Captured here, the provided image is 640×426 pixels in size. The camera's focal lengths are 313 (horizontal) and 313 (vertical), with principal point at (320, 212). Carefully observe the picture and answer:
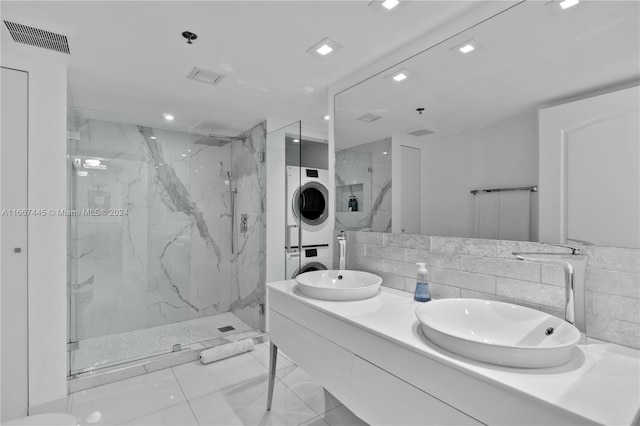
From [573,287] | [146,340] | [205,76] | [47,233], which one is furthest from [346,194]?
[146,340]

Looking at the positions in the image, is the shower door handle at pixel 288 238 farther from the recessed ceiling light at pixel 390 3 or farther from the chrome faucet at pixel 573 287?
the chrome faucet at pixel 573 287

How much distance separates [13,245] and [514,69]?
298cm

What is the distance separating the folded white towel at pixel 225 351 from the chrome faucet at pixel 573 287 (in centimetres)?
254

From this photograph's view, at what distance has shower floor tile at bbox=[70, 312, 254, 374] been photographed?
2602 mm

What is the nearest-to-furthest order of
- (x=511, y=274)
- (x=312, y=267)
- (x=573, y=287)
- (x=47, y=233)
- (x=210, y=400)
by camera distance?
(x=573, y=287) < (x=511, y=274) < (x=47, y=233) < (x=210, y=400) < (x=312, y=267)

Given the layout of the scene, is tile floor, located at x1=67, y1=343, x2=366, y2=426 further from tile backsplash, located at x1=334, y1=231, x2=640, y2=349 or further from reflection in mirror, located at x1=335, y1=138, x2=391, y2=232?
reflection in mirror, located at x1=335, y1=138, x2=391, y2=232

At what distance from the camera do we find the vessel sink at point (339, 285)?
1643 mm

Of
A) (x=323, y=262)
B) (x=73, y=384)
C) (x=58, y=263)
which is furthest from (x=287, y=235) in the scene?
(x=73, y=384)

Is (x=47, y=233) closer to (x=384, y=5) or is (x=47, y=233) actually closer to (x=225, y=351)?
(x=225, y=351)

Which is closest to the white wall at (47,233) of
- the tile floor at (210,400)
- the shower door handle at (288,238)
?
the tile floor at (210,400)

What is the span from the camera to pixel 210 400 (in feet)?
7.18

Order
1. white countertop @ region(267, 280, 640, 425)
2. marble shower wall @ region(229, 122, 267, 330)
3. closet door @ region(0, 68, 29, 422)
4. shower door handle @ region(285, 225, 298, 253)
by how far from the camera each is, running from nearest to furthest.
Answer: white countertop @ region(267, 280, 640, 425)
closet door @ region(0, 68, 29, 422)
shower door handle @ region(285, 225, 298, 253)
marble shower wall @ region(229, 122, 267, 330)

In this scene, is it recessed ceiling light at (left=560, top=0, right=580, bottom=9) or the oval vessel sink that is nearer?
the oval vessel sink

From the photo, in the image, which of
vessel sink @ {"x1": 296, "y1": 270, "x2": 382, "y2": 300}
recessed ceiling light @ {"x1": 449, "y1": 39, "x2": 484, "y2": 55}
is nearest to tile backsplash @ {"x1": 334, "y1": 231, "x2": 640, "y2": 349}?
vessel sink @ {"x1": 296, "y1": 270, "x2": 382, "y2": 300}
